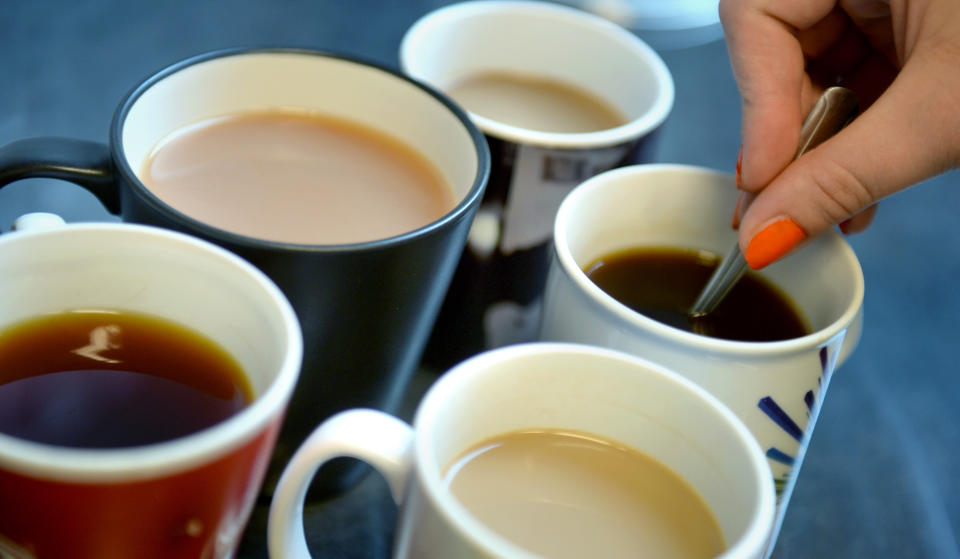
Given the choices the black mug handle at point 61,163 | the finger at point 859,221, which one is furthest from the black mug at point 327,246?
the finger at point 859,221

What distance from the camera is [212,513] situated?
0.95ft

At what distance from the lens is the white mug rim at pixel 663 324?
1.28ft

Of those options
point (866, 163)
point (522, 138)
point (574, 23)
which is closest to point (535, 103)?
point (574, 23)

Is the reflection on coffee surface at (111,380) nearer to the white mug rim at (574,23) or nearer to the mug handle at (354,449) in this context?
the mug handle at (354,449)

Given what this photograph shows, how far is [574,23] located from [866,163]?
274 mm

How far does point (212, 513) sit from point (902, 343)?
1.65 ft

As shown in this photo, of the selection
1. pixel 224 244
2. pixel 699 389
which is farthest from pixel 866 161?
pixel 224 244

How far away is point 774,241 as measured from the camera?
448 mm

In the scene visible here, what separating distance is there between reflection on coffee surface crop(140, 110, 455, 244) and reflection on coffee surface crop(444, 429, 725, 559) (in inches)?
4.7

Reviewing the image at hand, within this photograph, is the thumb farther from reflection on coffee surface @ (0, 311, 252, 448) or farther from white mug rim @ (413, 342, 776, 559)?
reflection on coffee surface @ (0, 311, 252, 448)

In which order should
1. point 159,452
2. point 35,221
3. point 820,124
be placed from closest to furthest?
point 159,452, point 35,221, point 820,124

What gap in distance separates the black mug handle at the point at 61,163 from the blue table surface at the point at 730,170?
159 mm

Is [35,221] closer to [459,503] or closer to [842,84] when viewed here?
[459,503]

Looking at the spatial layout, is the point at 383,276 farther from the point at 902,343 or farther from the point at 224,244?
the point at 902,343
